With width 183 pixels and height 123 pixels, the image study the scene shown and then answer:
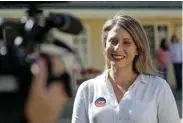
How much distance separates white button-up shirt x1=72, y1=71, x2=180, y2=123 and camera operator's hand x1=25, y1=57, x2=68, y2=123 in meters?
2.38

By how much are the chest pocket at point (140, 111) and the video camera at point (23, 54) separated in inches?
98.7

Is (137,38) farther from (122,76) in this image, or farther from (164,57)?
(164,57)

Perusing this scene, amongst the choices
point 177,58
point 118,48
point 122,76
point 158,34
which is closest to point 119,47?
point 118,48

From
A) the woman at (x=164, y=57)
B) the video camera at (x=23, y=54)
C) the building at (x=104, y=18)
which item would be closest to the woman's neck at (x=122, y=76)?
the video camera at (x=23, y=54)

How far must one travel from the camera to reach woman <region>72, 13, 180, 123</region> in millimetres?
1978

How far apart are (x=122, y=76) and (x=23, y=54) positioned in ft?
8.25

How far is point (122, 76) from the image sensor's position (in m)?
2.09

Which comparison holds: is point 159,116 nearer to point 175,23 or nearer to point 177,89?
point 177,89

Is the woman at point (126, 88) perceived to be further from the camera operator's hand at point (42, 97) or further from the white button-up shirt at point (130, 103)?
the camera operator's hand at point (42, 97)

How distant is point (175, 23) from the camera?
14.0 m

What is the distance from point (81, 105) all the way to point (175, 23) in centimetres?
1231

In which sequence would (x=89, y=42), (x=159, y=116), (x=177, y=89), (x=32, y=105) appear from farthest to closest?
(x=89, y=42)
(x=177, y=89)
(x=32, y=105)
(x=159, y=116)

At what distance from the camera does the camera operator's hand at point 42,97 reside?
4.43m

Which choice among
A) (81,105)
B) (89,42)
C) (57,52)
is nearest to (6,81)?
(57,52)
